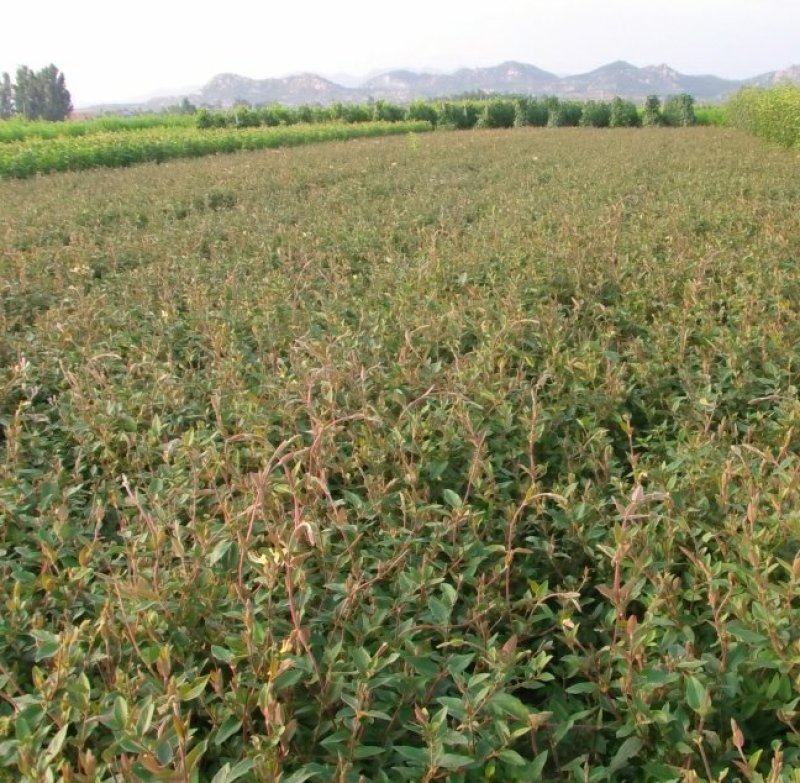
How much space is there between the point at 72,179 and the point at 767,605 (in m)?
11.4

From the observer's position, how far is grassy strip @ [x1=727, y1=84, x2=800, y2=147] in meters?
17.8

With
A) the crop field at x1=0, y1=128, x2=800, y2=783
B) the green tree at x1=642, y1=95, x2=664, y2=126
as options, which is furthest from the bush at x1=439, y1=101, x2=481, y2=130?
the crop field at x1=0, y1=128, x2=800, y2=783

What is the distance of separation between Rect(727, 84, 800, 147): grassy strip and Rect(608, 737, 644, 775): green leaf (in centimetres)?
1814

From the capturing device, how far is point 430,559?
5.97 ft

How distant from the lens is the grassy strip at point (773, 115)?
17844mm

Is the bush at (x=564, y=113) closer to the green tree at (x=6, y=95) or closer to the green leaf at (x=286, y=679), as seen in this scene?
the green leaf at (x=286, y=679)

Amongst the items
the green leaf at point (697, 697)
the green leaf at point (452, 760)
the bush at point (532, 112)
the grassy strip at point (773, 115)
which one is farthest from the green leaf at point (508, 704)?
the bush at point (532, 112)

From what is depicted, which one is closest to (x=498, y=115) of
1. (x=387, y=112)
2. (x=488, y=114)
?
(x=488, y=114)

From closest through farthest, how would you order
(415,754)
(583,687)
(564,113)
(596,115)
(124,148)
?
(415,754) → (583,687) → (124,148) → (596,115) → (564,113)

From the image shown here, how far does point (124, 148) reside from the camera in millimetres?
17766

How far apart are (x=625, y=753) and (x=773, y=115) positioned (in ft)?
75.3

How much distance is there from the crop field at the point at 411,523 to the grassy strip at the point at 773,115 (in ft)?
52.1

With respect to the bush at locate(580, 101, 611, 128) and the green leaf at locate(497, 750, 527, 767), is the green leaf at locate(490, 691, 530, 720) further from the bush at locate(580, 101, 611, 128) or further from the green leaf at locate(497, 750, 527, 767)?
the bush at locate(580, 101, 611, 128)

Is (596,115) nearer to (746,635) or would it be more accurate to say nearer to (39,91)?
(746,635)
